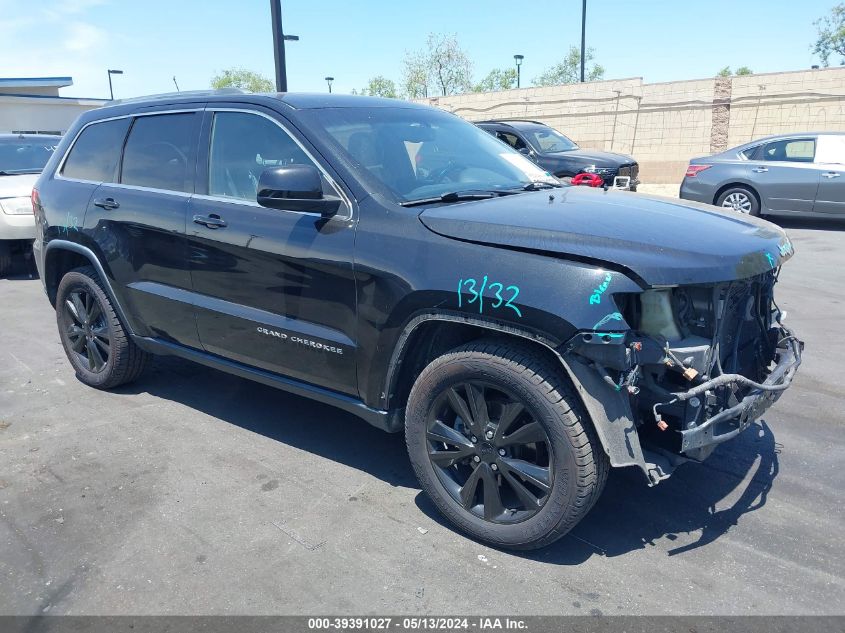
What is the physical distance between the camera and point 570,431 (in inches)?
108

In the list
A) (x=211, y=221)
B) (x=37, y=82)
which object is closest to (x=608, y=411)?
(x=211, y=221)

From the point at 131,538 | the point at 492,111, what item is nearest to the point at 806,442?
the point at 131,538

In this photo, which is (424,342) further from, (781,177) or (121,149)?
(781,177)

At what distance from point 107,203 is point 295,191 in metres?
1.96

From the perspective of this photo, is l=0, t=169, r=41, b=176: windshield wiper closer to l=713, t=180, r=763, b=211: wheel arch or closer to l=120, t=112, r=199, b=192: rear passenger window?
l=120, t=112, r=199, b=192: rear passenger window

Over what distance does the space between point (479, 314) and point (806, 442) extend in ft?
8.03

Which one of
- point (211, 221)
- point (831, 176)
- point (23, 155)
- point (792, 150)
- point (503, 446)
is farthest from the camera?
point (792, 150)

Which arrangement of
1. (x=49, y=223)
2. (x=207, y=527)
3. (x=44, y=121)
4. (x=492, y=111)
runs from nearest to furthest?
(x=207, y=527)
(x=49, y=223)
(x=492, y=111)
(x=44, y=121)

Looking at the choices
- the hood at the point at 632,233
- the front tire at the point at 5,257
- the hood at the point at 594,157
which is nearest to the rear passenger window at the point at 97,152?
the hood at the point at 632,233

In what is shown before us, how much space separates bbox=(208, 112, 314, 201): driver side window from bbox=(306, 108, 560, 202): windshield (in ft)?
0.84

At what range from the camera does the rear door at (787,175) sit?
454 inches

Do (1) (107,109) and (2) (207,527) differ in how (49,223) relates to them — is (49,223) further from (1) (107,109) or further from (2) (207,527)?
(2) (207,527)

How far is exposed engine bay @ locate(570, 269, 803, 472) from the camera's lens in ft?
8.76

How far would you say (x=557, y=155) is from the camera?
12.9m
